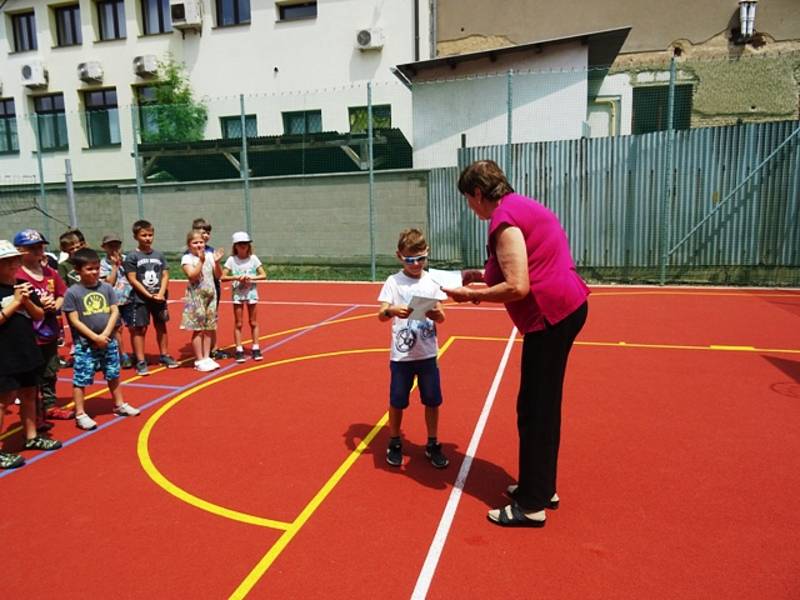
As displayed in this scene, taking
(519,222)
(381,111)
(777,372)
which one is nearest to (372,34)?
(381,111)

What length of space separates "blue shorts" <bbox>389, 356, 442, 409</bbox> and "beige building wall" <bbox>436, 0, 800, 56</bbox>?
751 inches

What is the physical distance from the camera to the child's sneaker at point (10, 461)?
4.89 metres

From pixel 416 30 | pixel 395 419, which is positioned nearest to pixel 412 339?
pixel 395 419

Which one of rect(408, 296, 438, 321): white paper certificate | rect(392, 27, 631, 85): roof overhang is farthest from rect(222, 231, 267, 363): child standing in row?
rect(392, 27, 631, 85): roof overhang

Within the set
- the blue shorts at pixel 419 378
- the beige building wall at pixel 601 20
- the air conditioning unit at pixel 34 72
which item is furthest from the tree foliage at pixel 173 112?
the blue shorts at pixel 419 378

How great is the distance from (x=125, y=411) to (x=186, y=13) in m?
21.8

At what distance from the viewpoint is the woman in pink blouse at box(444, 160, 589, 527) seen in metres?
3.53

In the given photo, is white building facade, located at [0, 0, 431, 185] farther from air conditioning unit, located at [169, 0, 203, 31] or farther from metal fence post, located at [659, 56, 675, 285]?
metal fence post, located at [659, 56, 675, 285]

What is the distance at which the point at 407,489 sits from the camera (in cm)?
438

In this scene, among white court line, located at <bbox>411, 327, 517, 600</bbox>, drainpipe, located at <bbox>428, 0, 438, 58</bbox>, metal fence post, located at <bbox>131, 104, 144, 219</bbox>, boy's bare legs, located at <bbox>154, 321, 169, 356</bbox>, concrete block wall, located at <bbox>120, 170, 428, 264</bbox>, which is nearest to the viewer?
white court line, located at <bbox>411, 327, 517, 600</bbox>

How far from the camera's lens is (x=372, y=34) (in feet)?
69.1

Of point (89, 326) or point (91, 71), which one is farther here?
point (91, 71)

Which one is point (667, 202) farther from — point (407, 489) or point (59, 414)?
point (59, 414)

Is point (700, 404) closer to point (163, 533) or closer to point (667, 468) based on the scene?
point (667, 468)
